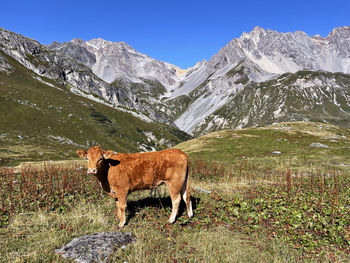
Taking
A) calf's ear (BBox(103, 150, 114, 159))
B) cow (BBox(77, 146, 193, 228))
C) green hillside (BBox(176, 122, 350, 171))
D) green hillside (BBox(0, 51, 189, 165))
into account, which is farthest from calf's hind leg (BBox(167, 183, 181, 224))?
green hillside (BBox(0, 51, 189, 165))

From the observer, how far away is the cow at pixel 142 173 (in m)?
10.1

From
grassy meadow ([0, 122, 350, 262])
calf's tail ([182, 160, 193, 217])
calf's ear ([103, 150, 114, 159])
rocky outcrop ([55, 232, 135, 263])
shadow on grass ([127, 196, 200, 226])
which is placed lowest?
shadow on grass ([127, 196, 200, 226])

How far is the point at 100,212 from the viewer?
34.8 feet

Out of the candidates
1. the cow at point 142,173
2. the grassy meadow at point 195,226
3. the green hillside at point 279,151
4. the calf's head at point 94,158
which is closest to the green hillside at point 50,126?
the green hillside at point 279,151

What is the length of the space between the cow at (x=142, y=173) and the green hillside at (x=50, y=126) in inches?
3088

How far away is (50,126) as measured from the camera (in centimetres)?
13288

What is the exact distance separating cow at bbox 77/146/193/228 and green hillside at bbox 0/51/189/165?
7844cm

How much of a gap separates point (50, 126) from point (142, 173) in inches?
5673

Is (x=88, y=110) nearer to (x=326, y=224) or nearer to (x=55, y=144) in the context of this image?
(x=55, y=144)

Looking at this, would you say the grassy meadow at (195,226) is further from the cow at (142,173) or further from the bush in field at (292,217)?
the cow at (142,173)

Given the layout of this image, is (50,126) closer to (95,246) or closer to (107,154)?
(107,154)

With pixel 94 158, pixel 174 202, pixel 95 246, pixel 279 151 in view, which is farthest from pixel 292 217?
Answer: pixel 279 151

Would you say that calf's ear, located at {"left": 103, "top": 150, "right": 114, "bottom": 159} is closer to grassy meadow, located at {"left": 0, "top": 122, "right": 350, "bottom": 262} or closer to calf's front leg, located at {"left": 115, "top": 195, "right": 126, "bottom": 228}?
calf's front leg, located at {"left": 115, "top": 195, "right": 126, "bottom": 228}

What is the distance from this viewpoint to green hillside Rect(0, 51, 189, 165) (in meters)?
101
